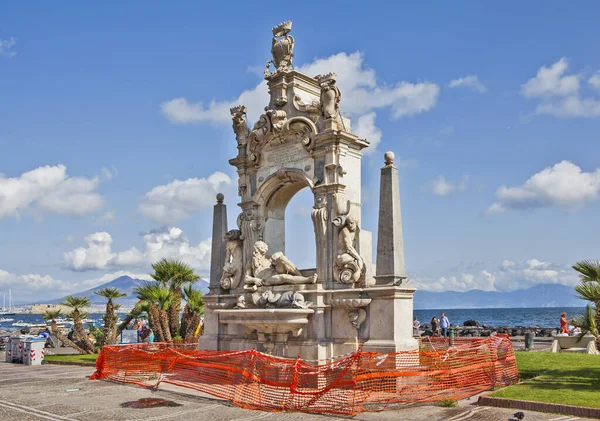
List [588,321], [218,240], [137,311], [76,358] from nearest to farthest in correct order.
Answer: [588,321]
[218,240]
[76,358]
[137,311]

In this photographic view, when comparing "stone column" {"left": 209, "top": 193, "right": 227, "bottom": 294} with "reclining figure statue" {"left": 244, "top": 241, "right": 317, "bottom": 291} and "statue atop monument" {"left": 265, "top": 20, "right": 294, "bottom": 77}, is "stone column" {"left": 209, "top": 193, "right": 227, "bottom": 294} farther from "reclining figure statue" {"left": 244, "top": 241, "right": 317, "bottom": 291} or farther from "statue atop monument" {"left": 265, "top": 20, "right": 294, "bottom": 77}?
"statue atop monument" {"left": 265, "top": 20, "right": 294, "bottom": 77}

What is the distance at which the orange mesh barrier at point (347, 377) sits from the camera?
1338cm

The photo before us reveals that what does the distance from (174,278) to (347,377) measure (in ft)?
49.8

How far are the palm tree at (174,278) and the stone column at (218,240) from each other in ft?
22.2

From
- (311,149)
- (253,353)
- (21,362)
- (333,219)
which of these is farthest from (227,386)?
(21,362)

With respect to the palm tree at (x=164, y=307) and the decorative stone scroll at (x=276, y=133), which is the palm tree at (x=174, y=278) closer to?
the palm tree at (x=164, y=307)

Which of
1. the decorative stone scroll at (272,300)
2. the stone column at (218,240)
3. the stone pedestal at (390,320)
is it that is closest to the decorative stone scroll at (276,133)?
the stone column at (218,240)

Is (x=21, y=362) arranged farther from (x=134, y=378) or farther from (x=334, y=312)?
(x=334, y=312)

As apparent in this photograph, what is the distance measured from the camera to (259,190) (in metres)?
19.8

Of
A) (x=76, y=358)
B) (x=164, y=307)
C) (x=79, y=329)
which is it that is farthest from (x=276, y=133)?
(x=79, y=329)

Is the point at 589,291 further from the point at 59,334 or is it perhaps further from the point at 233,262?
the point at 59,334

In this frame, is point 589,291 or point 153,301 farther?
point 153,301

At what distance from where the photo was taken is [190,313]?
2803 cm

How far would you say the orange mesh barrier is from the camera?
13.4 metres
